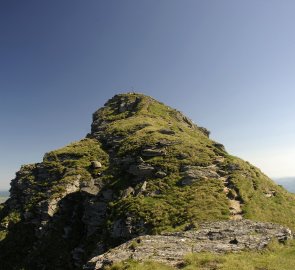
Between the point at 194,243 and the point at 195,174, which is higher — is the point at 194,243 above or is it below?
below

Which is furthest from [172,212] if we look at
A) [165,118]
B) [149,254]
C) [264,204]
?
[165,118]

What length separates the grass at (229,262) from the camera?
2442cm

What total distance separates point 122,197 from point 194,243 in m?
28.2

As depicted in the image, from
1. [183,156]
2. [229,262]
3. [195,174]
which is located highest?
[183,156]

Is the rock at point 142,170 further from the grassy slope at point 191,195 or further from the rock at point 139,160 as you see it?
the grassy slope at point 191,195

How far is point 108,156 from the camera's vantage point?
270ft

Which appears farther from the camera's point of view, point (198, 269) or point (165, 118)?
point (165, 118)

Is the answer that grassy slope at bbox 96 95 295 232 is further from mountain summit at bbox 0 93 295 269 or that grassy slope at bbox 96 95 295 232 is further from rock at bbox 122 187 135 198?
rock at bbox 122 187 135 198

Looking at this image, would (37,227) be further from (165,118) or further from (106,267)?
(165,118)

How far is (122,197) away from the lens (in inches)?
2281

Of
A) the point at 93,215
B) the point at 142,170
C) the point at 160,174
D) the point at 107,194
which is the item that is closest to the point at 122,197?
the point at 107,194

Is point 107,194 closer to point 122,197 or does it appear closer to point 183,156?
point 122,197

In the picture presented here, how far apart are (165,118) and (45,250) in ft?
220

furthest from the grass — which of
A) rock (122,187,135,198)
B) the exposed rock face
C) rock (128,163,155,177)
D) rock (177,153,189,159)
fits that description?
rock (177,153,189,159)
